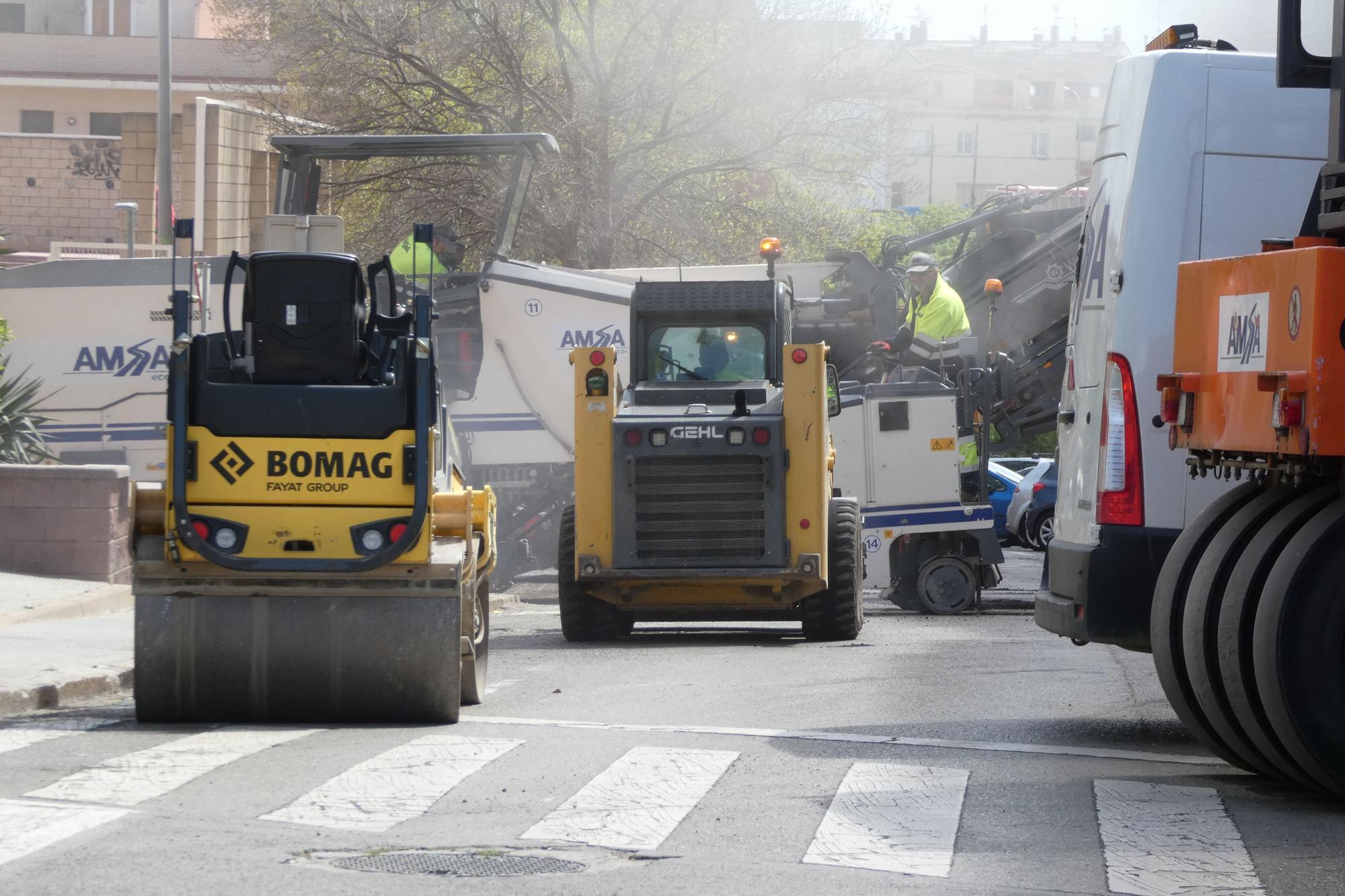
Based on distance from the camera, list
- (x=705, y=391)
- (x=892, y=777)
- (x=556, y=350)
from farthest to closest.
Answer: (x=556, y=350) < (x=705, y=391) < (x=892, y=777)

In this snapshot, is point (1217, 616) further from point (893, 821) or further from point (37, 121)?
point (37, 121)

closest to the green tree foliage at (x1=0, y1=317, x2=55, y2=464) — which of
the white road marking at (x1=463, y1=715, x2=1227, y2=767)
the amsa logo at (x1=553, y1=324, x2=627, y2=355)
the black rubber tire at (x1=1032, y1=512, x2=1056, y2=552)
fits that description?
the amsa logo at (x1=553, y1=324, x2=627, y2=355)

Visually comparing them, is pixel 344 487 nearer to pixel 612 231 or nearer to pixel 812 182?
pixel 612 231

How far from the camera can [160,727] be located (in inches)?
346

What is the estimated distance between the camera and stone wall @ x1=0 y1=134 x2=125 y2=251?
43906 mm

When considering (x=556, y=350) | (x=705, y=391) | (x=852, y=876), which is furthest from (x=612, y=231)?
(x=852, y=876)

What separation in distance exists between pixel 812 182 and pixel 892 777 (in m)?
23.7

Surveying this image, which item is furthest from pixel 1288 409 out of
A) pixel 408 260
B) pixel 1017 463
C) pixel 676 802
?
pixel 1017 463

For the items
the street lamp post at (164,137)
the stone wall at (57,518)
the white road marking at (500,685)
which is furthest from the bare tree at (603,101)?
the white road marking at (500,685)

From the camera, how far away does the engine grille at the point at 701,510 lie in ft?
44.0

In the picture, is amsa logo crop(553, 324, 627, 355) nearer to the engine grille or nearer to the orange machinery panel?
the engine grille

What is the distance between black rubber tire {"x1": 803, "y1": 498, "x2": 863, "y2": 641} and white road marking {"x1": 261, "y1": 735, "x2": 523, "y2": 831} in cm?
560

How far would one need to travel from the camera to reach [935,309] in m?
18.2

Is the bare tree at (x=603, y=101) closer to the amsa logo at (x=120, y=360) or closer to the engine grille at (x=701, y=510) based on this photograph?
the amsa logo at (x=120, y=360)
